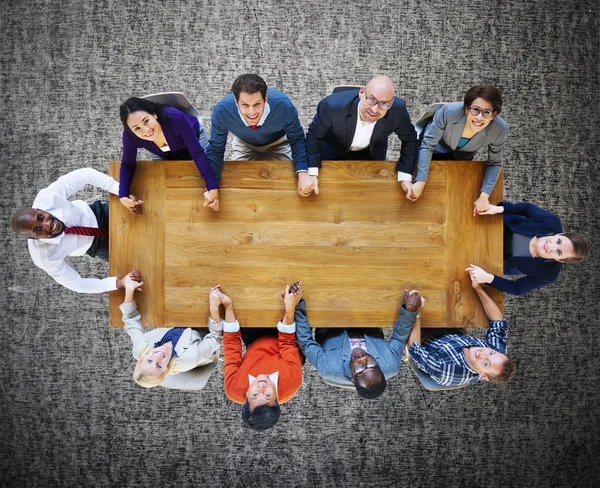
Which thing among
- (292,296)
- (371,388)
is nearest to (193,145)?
(292,296)

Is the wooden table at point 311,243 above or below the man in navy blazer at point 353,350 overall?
above

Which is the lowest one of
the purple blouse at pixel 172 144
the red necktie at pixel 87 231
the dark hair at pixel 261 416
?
the dark hair at pixel 261 416

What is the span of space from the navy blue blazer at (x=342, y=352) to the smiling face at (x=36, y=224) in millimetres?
1053

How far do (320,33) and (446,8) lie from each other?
74 cm

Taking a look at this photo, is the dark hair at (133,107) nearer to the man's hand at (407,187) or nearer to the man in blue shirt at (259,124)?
the man in blue shirt at (259,124)

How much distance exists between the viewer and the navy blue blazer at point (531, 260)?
178 cm

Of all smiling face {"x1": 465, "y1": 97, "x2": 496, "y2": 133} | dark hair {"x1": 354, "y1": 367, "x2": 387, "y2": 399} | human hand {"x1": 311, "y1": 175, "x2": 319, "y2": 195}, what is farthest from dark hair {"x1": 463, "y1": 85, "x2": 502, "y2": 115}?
dark hair {"x1": 354, "y1": 367, "x2": 387, "y2": 399}

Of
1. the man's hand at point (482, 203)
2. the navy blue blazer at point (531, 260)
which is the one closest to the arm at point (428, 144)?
the man's hand at point (482, 203)

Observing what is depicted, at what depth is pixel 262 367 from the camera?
179 cm

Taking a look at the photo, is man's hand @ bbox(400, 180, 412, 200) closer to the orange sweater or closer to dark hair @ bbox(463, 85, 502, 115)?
dark hair @ bbox(463, 85, 502, 115)

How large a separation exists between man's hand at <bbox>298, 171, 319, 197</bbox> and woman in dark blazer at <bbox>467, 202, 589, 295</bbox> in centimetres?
73

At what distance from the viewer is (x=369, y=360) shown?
168 cm

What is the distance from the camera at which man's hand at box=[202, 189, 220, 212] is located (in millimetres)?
1759

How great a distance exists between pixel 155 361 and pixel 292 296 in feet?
2.00
